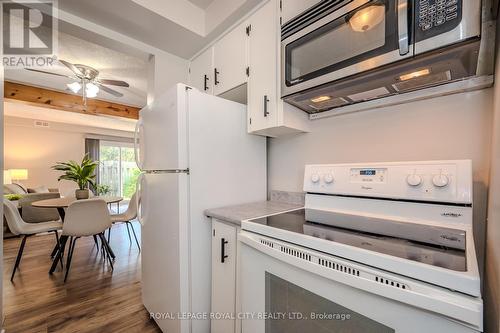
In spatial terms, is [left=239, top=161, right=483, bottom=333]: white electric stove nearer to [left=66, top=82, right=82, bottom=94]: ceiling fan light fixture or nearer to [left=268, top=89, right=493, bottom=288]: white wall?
[left=268, top=89, right=493, bottom=288]: white wall

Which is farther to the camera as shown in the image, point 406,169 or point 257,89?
point 257,89

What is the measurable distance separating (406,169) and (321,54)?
686 mm

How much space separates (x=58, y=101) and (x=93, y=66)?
143 centimetres

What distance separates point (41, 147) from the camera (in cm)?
553

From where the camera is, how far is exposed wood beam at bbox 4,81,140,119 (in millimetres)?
3262

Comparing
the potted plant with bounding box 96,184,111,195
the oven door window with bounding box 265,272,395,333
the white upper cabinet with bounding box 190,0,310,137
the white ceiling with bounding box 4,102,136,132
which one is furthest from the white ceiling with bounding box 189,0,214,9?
the potted plant with bounding box 96,184,111,195

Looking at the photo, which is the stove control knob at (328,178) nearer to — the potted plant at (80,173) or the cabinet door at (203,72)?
the cabinet door at (203,72)

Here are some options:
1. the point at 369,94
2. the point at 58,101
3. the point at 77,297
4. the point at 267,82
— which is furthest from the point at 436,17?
the point at 58,101

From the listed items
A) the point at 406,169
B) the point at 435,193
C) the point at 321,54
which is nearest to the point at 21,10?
the point at 321,54

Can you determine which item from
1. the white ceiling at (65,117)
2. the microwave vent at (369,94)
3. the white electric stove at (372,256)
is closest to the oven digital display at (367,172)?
the white electric stove at (372,256)

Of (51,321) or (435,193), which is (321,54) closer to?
(435,193)

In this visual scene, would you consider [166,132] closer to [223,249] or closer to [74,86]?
[223,249]

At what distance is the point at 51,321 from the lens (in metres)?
1.62

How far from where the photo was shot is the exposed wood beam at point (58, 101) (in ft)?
10.7
